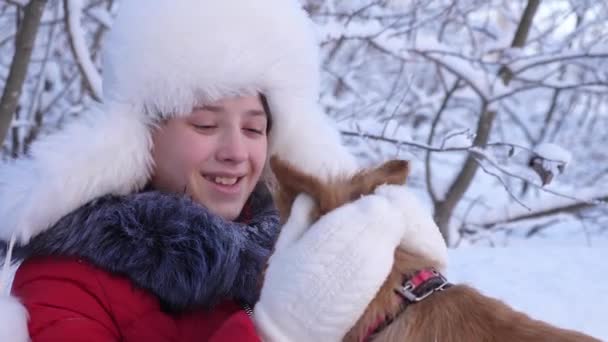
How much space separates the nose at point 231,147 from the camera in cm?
177

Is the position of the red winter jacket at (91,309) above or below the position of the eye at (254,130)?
below

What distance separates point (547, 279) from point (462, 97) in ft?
9.61

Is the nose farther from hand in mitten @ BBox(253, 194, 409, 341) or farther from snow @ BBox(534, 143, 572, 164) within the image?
snow @ BBox(534, 143, 572, 164)

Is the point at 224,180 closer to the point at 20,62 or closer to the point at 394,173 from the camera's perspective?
the point at 394,173

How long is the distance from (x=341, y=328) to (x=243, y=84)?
0.83 m

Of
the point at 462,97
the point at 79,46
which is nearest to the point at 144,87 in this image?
the point at 79,46

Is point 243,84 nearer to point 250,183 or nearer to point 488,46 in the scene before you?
point 250,183

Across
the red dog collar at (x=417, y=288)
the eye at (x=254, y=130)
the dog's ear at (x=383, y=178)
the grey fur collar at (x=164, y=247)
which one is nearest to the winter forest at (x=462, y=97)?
the eye at (x=254, y=130)

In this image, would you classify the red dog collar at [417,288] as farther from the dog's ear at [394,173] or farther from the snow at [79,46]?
the snow at [79,46]

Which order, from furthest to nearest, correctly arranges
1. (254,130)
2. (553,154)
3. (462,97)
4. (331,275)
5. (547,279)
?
1. (462,97)
2. (547,279)
3. (553,154)
4. (254,130)
5. (331,275)

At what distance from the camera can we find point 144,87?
1791mm

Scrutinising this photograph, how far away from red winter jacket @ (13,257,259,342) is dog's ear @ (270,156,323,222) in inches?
11.8

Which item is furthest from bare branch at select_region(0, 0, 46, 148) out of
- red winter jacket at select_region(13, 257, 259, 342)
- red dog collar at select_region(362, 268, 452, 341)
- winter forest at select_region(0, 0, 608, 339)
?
red dog collar at select_region(362, 268, 452, 341)

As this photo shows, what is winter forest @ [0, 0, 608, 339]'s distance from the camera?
3.59 m
